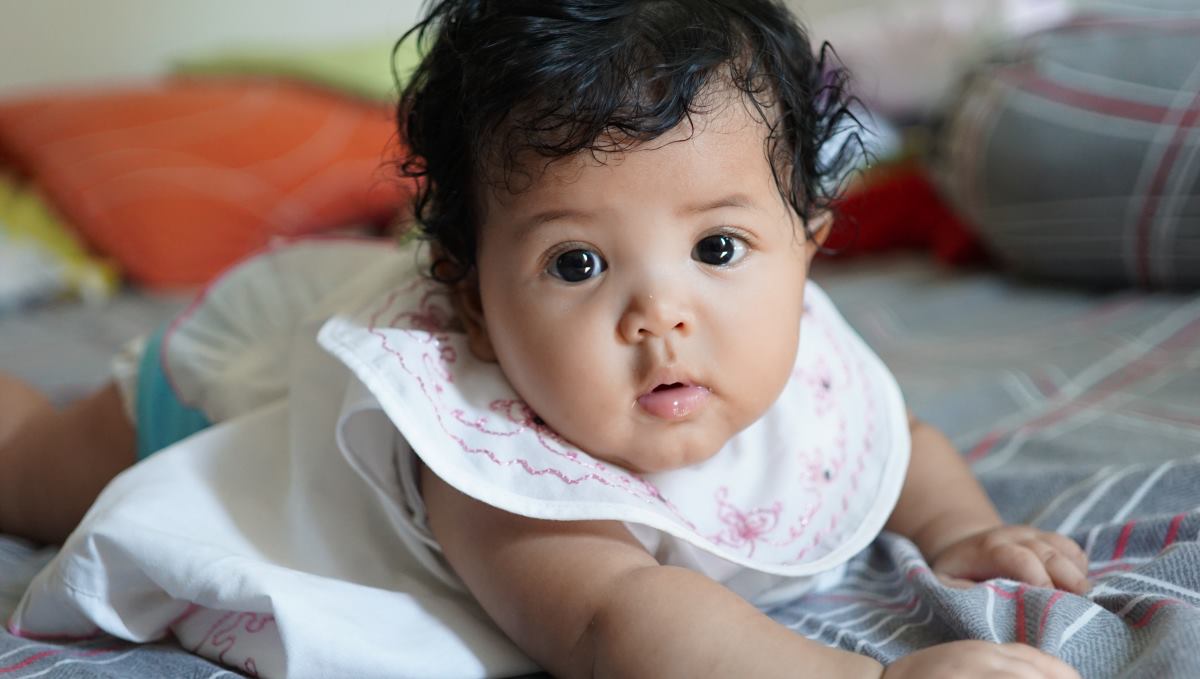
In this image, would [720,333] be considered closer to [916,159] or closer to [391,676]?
[391,676]

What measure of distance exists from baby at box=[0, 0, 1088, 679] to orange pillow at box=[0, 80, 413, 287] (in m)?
1.30

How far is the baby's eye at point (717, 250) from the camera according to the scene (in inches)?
29.9

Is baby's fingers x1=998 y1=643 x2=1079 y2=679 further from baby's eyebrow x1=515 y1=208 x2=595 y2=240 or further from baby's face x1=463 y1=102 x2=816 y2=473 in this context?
baby's eyebrow x1=515 y1=208 x2=595 y2=240

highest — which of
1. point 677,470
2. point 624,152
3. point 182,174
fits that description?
point 624,152

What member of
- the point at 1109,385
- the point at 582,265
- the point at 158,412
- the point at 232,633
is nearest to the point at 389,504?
the point at 232,633

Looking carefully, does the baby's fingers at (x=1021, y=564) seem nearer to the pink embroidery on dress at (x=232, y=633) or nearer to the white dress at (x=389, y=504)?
the white dress at (x=389, y=504)

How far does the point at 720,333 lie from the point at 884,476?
0.26 meters

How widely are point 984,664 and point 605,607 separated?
22 centimetres

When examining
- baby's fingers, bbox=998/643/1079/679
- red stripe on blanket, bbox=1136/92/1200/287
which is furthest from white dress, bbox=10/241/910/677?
red stripe on blanket, bbox=1136/92/1200/287

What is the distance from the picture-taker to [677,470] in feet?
2.77

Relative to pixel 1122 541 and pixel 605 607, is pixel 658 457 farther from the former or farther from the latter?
pixel 1122 541

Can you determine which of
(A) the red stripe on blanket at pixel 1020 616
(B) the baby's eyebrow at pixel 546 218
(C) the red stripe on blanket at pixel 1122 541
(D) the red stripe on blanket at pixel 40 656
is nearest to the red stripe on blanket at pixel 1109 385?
(C) the red stripe on blanket at pixel 1122 541

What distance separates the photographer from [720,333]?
759 millimetres

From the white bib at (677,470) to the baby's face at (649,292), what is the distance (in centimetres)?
4
